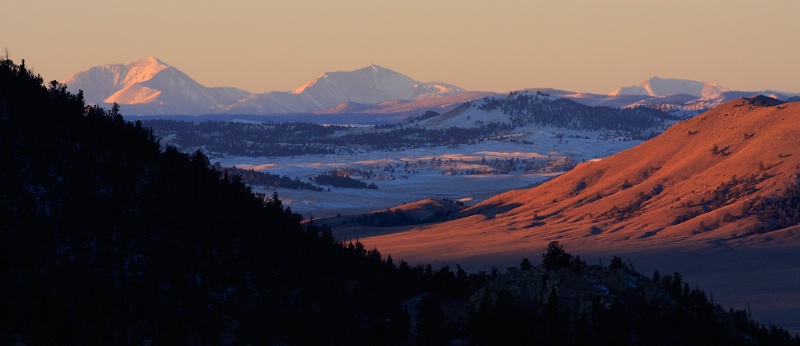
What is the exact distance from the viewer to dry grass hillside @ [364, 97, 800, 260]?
156875 millimetres

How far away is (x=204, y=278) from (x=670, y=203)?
114 meters

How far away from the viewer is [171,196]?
7012cm

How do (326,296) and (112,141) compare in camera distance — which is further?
(112,141)

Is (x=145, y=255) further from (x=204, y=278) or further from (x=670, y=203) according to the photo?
(x=670, y=203)

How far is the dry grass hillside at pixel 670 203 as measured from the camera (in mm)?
156875

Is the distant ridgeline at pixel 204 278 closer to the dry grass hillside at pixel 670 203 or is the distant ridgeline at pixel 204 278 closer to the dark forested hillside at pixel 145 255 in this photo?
the dark forested hillside at pixel 145 255

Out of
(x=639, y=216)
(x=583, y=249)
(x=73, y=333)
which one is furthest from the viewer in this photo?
(x=639, y=216)

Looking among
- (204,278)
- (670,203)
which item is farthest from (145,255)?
(670,203)

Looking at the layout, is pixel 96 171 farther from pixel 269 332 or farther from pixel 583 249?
pixel 583 249

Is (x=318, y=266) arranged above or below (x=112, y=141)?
below

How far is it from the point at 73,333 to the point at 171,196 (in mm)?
16426

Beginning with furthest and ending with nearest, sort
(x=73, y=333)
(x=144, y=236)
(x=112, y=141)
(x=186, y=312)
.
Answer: (x=112, y=141), (x=144, y=236), (x=186, y=312), (x=73, y=333)

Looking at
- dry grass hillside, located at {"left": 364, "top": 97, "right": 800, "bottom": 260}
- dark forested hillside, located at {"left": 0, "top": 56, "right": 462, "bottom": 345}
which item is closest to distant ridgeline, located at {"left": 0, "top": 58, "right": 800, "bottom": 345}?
dark forested hillside, located at {"left": 0, "top": 56, "right": 462, "bottom": 345}

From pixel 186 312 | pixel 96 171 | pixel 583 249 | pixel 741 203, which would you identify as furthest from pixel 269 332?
pixel 741 203
